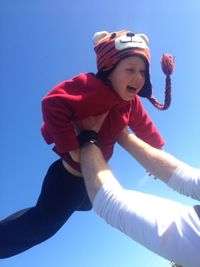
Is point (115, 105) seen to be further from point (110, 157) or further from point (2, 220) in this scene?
point (2, 220)

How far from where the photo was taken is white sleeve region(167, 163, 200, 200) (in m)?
2.31

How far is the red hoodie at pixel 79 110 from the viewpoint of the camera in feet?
8.45

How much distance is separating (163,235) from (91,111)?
4.69ft

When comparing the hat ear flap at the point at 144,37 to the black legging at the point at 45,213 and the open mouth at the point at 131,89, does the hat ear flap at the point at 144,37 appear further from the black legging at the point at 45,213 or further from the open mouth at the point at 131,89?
the black legging at the point at 45,213

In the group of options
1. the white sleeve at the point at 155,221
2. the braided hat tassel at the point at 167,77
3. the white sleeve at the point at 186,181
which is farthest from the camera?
the braided hat tassel at the point at 167,77

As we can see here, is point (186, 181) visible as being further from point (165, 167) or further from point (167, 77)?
point (167, 77)

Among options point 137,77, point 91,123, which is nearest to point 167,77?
point 137,77

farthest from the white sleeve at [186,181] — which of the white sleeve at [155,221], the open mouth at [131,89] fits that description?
the open mouth at [131,89]

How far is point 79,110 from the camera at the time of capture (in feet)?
8.86

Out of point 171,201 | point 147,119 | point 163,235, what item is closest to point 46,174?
point 147,119

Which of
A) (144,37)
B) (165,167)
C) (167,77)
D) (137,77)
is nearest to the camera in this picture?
(165,167)

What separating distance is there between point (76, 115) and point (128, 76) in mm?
526

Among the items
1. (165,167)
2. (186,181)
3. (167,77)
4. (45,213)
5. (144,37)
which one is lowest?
(45,213)

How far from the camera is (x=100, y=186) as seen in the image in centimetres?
185
